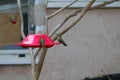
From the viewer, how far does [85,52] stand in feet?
18.1

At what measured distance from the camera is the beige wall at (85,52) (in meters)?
5.47

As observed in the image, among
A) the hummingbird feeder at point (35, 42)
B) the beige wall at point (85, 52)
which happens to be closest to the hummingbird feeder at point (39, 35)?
the hummingbird feeder at point (35, 42)

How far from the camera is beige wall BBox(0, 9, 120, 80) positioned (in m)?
5.47

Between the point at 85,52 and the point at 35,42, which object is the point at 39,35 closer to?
the point at 35,42

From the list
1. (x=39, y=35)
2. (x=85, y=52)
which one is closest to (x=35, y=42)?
(x=39, y=35)

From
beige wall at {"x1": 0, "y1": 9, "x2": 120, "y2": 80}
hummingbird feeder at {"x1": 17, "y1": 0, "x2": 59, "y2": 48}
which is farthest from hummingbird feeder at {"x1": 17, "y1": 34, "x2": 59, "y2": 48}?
beige wall at {"x1": 0, "y1": 9, "x2": 120, "y2": 80}

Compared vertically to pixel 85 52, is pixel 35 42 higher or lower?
higher

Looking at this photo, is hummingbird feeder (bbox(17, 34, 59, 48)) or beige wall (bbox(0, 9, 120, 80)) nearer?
hummingbird feeder (bbox(17, 34, 59, 48))

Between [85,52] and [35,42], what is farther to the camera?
[85,52]

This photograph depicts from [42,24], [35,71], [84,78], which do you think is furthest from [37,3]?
[84,78]

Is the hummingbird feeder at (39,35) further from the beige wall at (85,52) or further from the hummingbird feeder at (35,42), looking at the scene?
the beige wall at (85,52)

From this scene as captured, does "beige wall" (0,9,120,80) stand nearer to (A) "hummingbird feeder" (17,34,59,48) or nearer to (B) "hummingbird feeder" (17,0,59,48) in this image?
(B) "hummingbird feeder" (17,0,59,48)

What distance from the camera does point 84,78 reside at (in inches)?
217

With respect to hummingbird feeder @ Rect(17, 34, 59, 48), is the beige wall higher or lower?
lower
